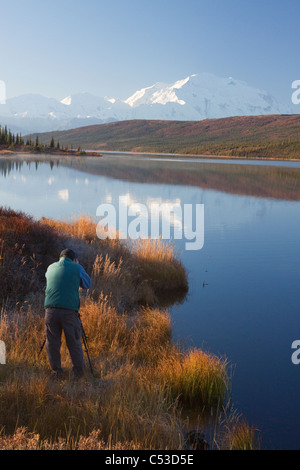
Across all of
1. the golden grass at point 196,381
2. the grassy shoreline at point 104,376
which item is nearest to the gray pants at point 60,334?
the grassy shoreline at point 104,376

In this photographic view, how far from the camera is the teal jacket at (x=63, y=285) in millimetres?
6488

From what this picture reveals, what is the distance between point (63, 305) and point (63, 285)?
0.29 m

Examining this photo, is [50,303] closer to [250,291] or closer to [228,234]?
[250,291]

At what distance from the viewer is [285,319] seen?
1117cm

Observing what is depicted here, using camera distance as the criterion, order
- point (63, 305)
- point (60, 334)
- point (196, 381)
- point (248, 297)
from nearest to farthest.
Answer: point (63, 305), point (60, 334), point (196, 381), point (248, 297)

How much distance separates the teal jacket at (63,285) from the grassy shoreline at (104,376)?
1068 mm

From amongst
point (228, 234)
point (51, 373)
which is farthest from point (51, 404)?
point (228, 234)

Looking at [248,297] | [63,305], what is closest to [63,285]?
[63,305]

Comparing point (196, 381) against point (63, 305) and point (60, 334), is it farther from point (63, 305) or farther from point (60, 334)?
point (63, 305)

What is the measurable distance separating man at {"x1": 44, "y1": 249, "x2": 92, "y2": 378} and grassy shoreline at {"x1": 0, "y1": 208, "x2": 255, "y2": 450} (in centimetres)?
43

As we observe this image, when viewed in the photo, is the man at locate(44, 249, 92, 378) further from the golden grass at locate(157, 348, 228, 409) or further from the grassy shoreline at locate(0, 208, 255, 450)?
the golden grass at locate(157, 348, 228, 409)

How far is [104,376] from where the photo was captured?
7.01m

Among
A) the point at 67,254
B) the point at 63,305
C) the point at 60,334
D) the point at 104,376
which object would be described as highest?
the point at 67,254
